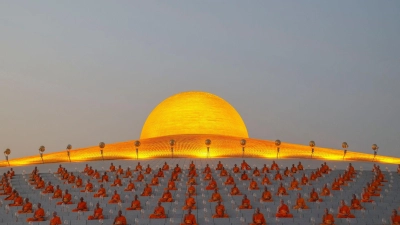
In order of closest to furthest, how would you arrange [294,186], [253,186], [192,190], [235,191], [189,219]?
[189,219]
[192,190]
[235,191]
[294,186]
[253,186]

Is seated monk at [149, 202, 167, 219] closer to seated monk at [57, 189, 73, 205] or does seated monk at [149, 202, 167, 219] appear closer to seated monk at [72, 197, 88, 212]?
seated monk at [72, 197, 88, 212]

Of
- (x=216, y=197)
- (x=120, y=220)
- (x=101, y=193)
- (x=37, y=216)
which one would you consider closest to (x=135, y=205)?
(x=120, y=220)

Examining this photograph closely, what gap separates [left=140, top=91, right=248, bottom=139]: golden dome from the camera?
187 ft

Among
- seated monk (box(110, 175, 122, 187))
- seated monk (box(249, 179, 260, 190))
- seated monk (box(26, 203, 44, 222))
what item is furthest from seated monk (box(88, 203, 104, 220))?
seated monk (box(249, 179, 260, 190))

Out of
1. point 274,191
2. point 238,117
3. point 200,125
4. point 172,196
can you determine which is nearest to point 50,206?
point 172,196

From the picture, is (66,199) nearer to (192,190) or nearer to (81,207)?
(81,207)

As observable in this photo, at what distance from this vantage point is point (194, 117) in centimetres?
5756

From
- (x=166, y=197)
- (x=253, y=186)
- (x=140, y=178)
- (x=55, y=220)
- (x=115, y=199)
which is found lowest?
(x=55, y=220)

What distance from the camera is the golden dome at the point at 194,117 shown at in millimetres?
56875

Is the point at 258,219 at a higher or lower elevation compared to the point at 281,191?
lower

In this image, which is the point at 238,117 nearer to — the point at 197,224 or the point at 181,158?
the point at 181,158

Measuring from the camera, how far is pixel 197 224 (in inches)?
779

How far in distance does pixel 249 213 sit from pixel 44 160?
23188 mm

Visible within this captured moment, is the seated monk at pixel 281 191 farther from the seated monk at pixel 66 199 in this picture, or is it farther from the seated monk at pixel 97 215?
the seated monk at pixel 66 199
